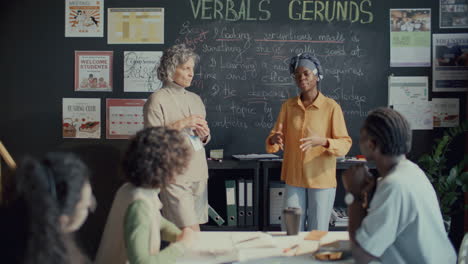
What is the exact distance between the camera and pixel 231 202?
11.8 ft

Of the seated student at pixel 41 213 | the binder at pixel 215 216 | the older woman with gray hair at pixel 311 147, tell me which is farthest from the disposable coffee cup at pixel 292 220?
the binder at pixel 215 216

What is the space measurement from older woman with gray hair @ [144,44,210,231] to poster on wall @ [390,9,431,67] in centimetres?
172

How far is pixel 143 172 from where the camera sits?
5.30 ft

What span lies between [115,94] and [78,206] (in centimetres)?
Answer: 273

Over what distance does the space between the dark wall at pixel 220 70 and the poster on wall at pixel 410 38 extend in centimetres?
5

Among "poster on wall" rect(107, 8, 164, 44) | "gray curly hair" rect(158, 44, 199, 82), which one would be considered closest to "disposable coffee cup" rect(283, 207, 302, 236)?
"gray curly hair" rect(158, 44, 199, 82)

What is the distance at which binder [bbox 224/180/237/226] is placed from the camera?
3574mm

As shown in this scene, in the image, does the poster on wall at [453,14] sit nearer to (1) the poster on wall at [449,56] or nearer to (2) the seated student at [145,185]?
(1) the poster on wall at [449,56]

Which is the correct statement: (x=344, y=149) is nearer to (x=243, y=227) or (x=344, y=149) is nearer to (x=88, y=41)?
(x=243, y=227)

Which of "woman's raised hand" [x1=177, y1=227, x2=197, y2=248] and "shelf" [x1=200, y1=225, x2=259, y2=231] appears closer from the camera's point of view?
"woman's raised hand" [x1=177, y1=227, x2=197, y2=248]

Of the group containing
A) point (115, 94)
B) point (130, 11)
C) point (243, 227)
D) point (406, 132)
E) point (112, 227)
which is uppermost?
point (130, 11)

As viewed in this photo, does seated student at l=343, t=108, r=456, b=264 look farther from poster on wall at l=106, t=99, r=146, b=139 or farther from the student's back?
poster on wall at l=106, t=99, r=146, b=139

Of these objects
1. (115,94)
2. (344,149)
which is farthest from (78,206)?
(115,94)

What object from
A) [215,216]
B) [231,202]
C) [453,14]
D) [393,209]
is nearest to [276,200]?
[231,202]
